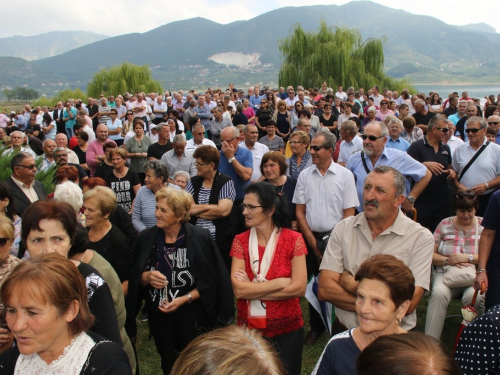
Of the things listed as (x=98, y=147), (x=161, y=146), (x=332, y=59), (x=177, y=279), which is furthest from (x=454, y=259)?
(x=332, y=59)

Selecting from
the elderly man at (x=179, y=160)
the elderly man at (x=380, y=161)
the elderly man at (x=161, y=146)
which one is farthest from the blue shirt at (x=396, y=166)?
the elderly man at (x=161, y=146)

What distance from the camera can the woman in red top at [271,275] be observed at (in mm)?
3271

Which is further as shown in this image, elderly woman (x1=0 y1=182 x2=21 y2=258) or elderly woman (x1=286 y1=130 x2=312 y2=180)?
Result: elderly woman (x1=286 y1=130 x2=312 y2=180)

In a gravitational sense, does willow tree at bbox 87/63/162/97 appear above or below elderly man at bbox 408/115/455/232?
above

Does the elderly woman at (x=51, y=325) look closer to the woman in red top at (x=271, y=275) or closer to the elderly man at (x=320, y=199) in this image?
the woman in red top at (x=271, y=275)

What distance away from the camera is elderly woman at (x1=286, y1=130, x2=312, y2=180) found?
615 centimetres

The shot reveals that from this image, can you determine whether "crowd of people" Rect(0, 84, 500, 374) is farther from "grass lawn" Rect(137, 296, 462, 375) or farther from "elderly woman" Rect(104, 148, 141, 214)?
"grass lawn" Rect(137, 296, 462, 375)

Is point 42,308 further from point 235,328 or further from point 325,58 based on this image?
point 325,58

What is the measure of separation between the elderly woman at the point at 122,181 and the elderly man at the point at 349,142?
3.38m

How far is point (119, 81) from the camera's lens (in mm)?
36031

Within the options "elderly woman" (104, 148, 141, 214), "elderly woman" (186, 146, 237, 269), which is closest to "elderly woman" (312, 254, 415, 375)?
"elderly woman" (186, 146, 237, 269)

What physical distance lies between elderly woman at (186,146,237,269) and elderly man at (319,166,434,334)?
76.4 inches

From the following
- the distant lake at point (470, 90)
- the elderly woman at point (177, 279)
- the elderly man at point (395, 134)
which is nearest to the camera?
the elderly woman at point (177, 279)

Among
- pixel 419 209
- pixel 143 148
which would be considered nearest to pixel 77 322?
pixel 419 209
